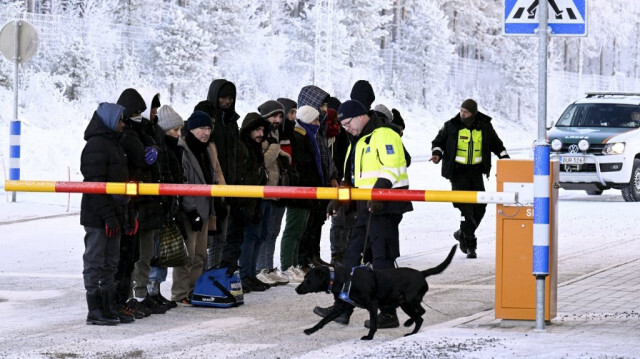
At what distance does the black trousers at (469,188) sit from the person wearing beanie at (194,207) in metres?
4.73

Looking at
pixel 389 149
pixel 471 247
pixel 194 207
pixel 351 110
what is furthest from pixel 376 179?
pixel 471 247

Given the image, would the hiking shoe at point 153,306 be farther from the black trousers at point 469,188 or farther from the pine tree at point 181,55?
the pine tree at point 181,55

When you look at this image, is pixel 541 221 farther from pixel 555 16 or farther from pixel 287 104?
pixel 287 104

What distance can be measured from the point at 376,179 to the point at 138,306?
2.26 m

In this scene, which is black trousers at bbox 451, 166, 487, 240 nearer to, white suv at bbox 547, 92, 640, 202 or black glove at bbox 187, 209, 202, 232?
black glove at bbox 187, 209, 202, 232

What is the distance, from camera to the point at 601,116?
2681 cm

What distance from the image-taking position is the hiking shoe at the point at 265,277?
43.3ft

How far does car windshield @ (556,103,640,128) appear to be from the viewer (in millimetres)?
26491

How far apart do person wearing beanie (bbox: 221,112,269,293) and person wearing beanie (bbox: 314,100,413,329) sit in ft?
5.93

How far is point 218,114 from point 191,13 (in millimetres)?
55182

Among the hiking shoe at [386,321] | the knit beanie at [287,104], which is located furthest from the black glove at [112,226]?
the knit beanie at [287,104]

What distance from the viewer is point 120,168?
1070 cm

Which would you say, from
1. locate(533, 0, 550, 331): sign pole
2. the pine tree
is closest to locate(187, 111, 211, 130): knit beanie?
locate(533, 0, 550, 331): sign pole

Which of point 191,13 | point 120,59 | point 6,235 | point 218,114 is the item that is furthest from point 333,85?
point 218,114
